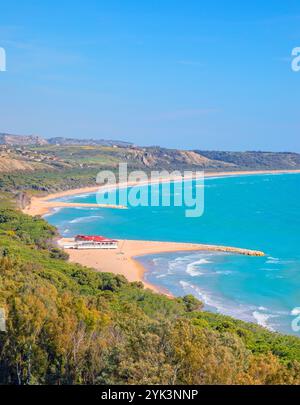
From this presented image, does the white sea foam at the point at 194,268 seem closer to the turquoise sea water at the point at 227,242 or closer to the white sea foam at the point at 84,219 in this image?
the turquoise sea water at the point at 227,242

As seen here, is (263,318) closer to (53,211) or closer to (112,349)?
(112,349)

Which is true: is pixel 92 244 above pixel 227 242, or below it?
below

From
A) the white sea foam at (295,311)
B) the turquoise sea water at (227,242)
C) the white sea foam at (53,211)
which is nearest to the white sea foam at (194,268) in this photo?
the turquoise sea water at (227,242)

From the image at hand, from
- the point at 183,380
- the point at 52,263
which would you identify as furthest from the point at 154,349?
the point at 52,263

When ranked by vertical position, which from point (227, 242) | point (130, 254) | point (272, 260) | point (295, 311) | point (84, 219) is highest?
point (84, 219)

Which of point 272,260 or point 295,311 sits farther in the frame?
point 272,260

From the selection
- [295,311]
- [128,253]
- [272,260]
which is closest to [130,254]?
Result: [128,253]

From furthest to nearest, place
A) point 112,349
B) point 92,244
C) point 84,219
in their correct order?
point 84,219
point 92,244
point 112,349

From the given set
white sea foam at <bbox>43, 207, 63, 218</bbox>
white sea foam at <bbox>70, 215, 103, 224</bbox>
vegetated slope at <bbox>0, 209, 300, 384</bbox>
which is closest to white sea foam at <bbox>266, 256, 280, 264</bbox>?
vegetated slope at <bbox>0, 209, 300, 384</bbox>
